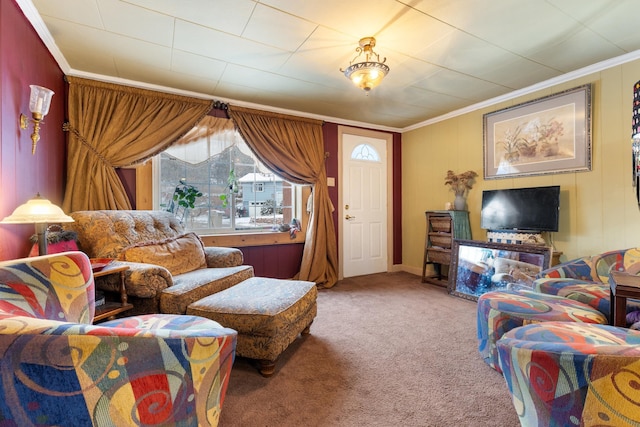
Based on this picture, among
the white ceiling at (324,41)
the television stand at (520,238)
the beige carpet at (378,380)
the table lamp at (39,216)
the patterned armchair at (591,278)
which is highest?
the white ceiling at (324,41)

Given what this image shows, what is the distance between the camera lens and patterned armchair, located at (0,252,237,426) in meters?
0.58

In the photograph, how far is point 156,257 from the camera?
2.42 meters

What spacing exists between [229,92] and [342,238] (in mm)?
2478

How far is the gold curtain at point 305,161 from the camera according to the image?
142 inches

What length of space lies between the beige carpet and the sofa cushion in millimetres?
1054

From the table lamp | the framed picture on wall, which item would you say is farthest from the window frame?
the framed picture on wall

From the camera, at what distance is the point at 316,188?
3.99 m

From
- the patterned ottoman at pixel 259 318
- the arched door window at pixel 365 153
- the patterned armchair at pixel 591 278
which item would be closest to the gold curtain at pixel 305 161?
the arched door window at pixel 365 153

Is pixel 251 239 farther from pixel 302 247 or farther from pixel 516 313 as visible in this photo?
pixel 516 313

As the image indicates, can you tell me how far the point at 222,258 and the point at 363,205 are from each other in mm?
2457

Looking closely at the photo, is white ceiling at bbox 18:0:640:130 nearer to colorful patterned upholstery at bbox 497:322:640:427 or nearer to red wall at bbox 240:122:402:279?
red wall at bbox 240:122:402:279

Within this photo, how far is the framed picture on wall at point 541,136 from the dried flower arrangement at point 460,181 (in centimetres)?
19

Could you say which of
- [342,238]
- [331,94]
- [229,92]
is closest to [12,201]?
[229,92]

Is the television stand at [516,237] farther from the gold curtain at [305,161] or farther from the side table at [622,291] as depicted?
the gold curtain at [305,161]
